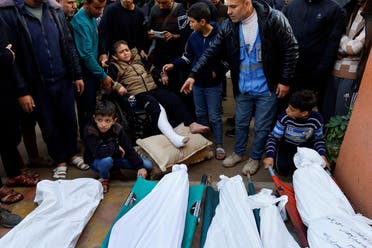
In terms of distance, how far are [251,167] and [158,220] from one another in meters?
1.44

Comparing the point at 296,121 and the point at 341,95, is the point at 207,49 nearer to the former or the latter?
the point at 296,121

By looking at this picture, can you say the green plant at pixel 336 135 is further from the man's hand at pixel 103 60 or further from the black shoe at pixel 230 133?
the man's hand at pixel 103 60

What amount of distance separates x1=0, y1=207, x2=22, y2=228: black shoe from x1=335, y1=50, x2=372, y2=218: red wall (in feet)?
8.20

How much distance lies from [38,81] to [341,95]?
2.81 meters

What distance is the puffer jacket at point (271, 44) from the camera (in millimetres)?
2686

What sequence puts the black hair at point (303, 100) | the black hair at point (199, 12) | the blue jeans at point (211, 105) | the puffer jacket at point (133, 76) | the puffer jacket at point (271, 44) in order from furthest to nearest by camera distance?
the puffer jacket at point (133, 76) < the blue jeans at point (211, 105) < the black hair at point (199, 12) < the puffer jacket at point (271, 44) < the black hair at point (303, 100)

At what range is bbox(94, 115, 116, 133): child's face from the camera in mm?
2826

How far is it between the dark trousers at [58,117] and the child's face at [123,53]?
713 mm

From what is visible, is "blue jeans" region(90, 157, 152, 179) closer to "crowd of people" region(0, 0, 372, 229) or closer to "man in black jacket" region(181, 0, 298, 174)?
"crowd of people" region(0, 0, 372, 229)

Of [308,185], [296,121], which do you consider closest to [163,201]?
[308,185]

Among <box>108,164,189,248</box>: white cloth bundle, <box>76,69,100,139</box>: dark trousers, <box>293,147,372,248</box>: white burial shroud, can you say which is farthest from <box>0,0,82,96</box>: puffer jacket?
<box>293,147,372,248</box>: white burial shroud

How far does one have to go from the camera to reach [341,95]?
119 inches

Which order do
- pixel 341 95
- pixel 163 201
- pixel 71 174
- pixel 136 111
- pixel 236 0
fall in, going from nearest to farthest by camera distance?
pixel 163 201, pixel 236 0, pixel 341 95, pixel 71 174, pixel 136 111

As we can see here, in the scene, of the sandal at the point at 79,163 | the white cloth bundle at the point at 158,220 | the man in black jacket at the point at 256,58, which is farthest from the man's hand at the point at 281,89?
the sandal at the point at 79,163
